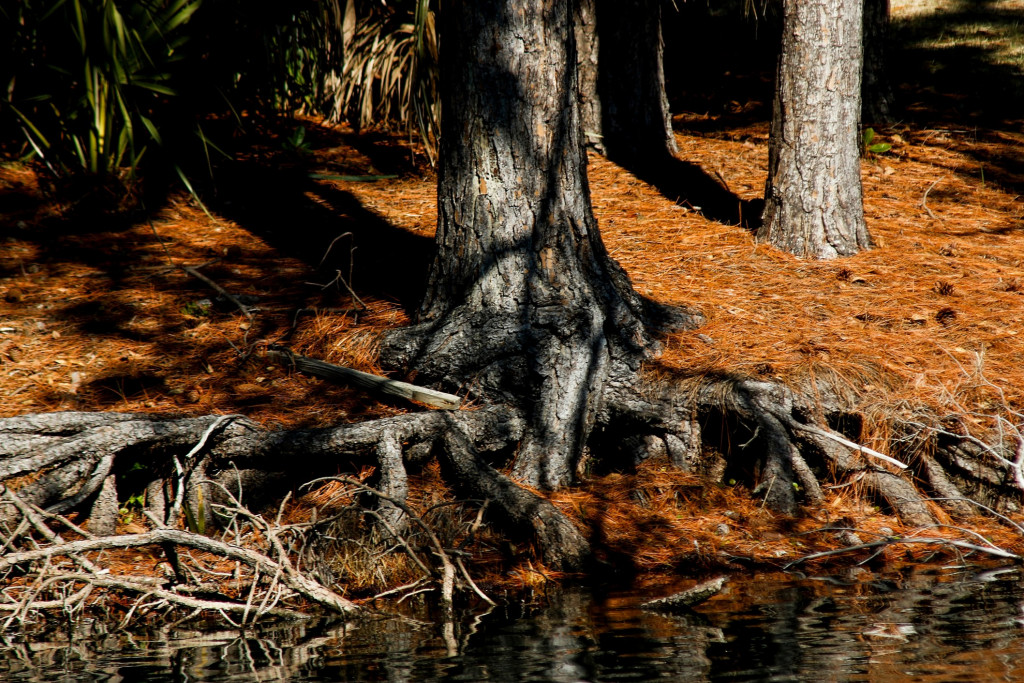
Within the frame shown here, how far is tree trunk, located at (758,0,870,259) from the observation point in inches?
202

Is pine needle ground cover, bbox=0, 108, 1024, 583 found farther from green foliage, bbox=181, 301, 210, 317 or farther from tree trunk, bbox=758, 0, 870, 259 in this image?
tree trunk, bbox=758, 0, 870, 259

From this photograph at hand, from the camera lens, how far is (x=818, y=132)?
5.20 m

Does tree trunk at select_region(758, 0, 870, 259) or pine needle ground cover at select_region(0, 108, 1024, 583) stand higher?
tree trunk at select_region(758, 0, 870, 259)

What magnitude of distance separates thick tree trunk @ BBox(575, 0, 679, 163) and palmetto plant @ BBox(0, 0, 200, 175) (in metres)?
3.21

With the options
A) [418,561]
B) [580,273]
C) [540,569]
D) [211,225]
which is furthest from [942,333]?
[211,225]

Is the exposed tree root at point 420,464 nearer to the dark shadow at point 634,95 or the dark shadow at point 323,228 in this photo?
the dark shadow at point 323,228

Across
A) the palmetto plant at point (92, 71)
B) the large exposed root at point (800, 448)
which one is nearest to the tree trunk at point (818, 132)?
the large exposed root at point (800, 448)

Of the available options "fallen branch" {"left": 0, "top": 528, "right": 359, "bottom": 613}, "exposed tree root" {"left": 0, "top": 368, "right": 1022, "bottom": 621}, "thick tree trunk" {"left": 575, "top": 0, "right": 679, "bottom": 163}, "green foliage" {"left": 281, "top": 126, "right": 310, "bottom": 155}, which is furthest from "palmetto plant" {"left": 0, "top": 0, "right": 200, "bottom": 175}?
"thick tree trunk" {"left": 575, "top": 0, "right": 679, "bottom": 163}

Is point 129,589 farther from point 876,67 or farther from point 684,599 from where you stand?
point 876,67

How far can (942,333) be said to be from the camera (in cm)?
439

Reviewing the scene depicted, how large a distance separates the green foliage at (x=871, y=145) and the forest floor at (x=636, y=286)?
45 centimetres

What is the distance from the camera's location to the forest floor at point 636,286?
3855 millimetres

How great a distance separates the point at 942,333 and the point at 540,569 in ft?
7.98

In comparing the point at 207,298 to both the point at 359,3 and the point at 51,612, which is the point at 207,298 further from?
the point at 359,3
